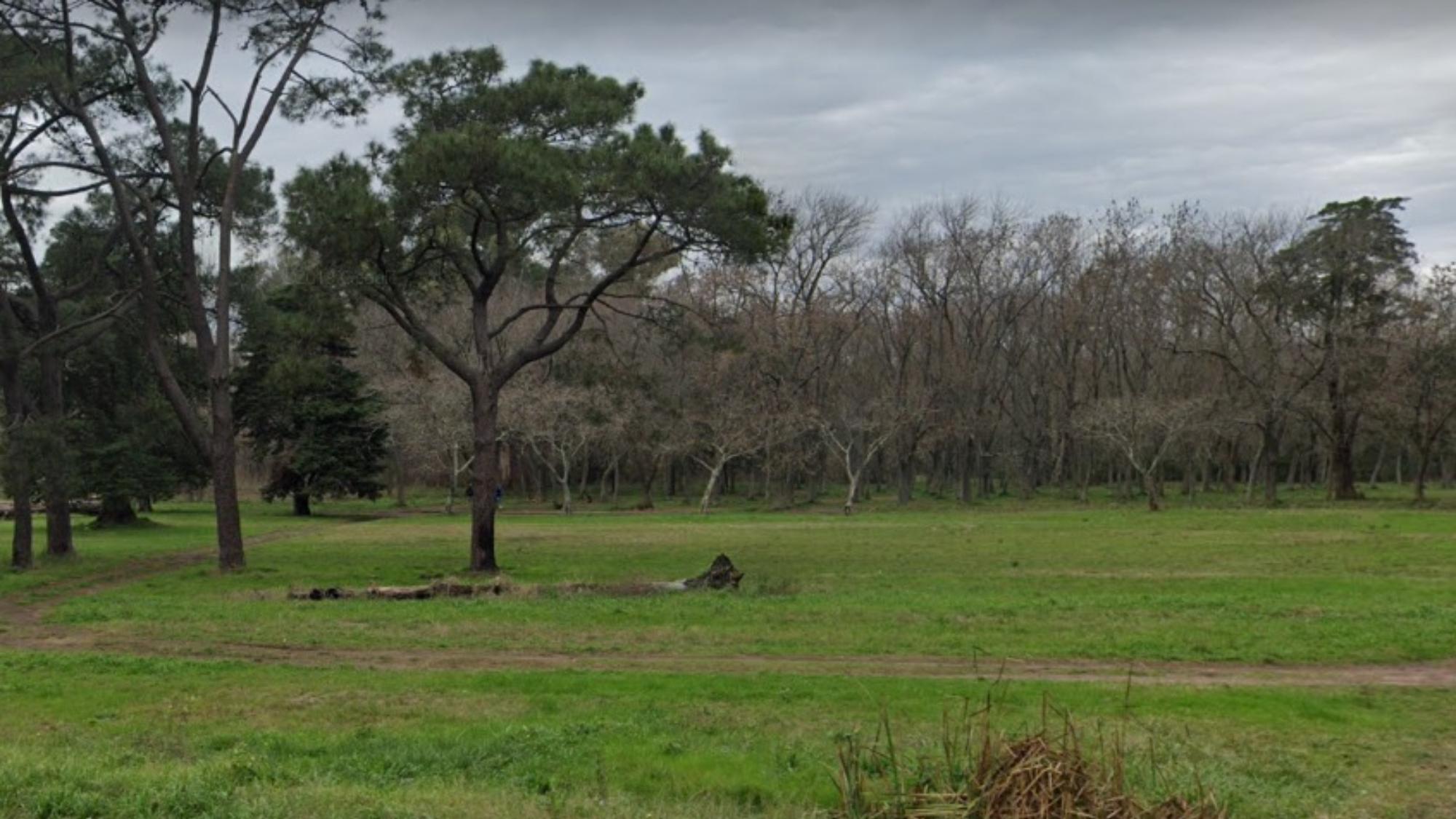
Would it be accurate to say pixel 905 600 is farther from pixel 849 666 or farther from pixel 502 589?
pixel 502 589

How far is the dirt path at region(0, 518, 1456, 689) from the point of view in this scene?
12305 mm

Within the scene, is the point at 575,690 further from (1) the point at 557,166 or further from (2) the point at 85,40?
(2) the point at 85,40

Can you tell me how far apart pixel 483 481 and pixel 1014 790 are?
21.1 m

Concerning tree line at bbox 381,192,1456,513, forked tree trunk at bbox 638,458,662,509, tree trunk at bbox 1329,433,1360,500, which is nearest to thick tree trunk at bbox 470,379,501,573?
tree line at bbox 381,192,1456,513

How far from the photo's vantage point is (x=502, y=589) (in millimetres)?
20938

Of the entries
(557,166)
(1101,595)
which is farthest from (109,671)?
(1101,595)

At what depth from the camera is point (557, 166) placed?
22.6 m

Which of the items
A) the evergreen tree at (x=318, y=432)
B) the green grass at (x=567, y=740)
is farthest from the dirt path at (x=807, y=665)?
the evergreen tree at (x=318, y=432)

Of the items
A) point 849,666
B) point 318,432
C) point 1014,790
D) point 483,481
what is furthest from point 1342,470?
point 1014,790

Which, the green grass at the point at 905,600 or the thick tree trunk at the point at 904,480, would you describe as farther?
the thick tree trunk at the point at 904,480

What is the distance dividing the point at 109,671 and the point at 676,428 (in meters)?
44.5

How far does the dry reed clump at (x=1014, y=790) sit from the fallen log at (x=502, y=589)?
1442 cm

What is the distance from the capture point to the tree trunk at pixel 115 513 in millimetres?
46125

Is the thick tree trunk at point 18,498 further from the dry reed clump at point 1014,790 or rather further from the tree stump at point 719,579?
the dry reed clump at point 1014,790
